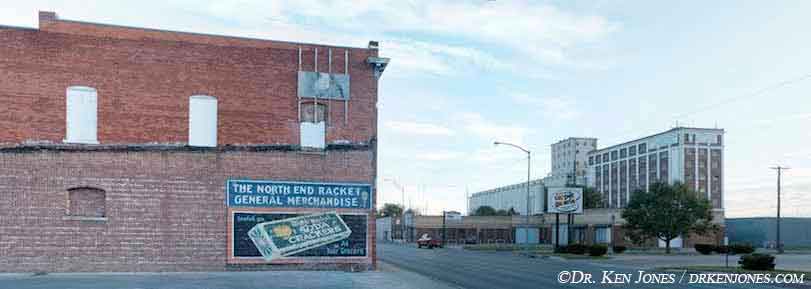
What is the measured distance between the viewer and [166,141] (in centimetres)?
2862

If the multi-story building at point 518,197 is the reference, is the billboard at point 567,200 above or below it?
above

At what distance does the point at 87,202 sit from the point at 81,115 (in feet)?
12.5

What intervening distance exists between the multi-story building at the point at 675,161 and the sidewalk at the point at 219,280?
4303 inches

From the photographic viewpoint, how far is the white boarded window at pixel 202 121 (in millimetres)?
29031

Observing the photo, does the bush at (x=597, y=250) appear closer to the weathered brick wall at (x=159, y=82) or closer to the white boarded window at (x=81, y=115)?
the weathered brick wall at (x=159, y=82)

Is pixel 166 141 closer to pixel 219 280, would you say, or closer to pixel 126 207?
pixel 126 207

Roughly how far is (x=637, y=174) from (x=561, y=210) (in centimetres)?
9428

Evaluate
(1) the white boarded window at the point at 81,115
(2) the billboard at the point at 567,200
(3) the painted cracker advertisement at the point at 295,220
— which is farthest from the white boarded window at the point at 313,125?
(2) the billboard at the point at 567,200

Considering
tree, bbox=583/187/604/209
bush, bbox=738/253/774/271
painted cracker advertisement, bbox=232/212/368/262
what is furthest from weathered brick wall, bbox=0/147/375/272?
tree, bbox=583/187/604/209

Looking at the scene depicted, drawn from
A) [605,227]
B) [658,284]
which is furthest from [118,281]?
[605,227]

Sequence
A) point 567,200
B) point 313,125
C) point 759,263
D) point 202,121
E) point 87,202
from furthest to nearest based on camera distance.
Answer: point 567,200
point 759,263
point 313,125
point 202,121
point 87,202

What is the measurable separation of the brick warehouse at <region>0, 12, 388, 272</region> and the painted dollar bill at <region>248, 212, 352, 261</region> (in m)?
0.26

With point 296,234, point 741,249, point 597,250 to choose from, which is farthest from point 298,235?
point 741,249

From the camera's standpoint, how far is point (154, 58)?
93.0 feet
